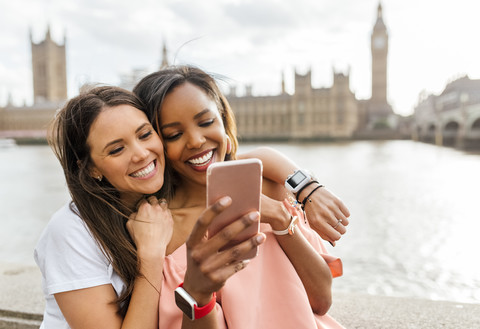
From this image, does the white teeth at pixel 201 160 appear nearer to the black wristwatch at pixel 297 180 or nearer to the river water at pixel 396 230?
the black wristwatch at pixel 297 180

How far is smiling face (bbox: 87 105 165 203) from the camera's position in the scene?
1017mm

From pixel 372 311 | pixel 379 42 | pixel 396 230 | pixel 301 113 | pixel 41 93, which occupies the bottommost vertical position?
pixel 396 230

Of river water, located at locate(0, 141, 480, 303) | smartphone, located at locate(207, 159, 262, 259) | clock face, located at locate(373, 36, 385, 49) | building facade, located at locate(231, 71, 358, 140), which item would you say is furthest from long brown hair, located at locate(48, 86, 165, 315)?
clock face, located at locate(373, 36, 385, 49)

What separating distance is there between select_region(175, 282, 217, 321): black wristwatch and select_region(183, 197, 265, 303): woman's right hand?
0.6 inches

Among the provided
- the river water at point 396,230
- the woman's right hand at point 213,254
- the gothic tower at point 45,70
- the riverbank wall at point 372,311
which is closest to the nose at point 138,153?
the woman's right hand at point 213,254

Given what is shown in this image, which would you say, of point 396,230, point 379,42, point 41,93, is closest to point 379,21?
point 379,42

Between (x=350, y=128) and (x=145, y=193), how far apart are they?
44.8m

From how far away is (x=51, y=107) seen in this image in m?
51.2

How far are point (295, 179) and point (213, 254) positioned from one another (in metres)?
Answer: 0.54

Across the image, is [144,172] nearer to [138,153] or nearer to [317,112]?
[138,153]

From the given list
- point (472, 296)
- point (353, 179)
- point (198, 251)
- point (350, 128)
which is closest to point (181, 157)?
point (198, 251)

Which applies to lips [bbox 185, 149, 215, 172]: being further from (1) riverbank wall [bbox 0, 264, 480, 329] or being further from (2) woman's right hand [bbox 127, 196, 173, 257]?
(1) riverbank wall [bbox 0, 264, 480, 329]

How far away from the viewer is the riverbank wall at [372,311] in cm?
148

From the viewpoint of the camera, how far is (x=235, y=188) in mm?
707
